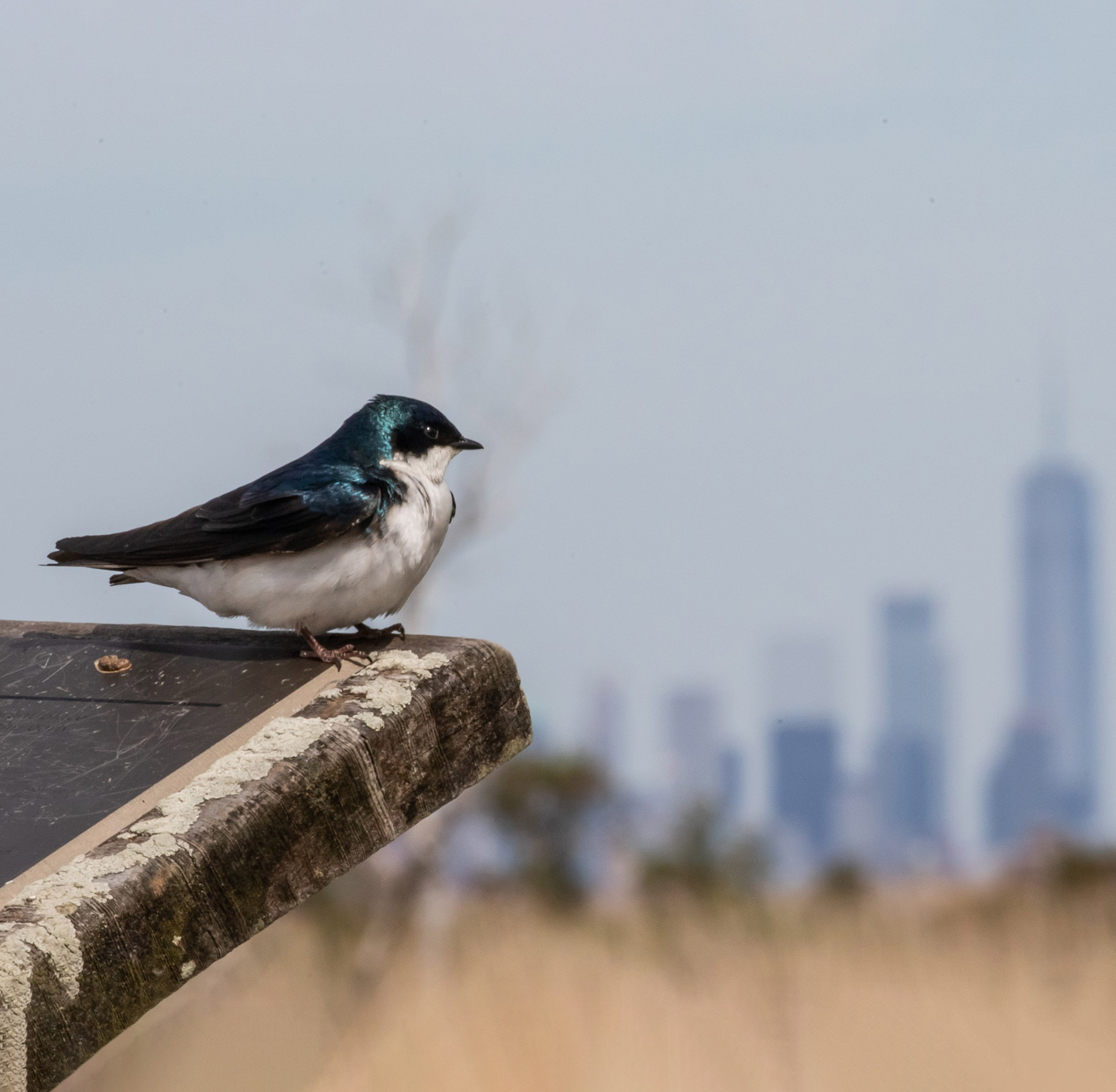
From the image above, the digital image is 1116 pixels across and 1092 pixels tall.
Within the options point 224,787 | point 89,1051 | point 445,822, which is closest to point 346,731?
point 224,787

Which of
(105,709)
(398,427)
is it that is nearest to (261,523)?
(398,427)

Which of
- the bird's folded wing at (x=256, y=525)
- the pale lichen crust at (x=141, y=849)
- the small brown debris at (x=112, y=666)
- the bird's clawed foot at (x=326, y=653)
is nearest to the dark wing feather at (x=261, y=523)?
the bird's folded wing at (x=256, y=525)

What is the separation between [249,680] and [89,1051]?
106 centimetres

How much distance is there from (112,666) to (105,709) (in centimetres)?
29

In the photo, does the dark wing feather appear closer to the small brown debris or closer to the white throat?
the white throat

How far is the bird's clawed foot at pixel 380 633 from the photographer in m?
3.21

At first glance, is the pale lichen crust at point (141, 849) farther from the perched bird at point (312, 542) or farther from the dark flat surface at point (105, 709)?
the perched bird at point (312, 542)

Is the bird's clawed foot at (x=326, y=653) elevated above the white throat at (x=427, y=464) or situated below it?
below

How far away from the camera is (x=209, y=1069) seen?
1168cm

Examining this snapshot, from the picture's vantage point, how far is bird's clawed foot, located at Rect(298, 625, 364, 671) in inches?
111

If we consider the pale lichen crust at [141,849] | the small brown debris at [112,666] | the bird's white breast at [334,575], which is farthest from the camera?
the bird's white breast at [334,575]

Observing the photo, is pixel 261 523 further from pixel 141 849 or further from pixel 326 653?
pixel 141 849

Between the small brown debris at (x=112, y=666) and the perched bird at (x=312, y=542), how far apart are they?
457 mm

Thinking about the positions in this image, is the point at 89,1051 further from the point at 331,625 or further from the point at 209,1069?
the point at 209,1069
